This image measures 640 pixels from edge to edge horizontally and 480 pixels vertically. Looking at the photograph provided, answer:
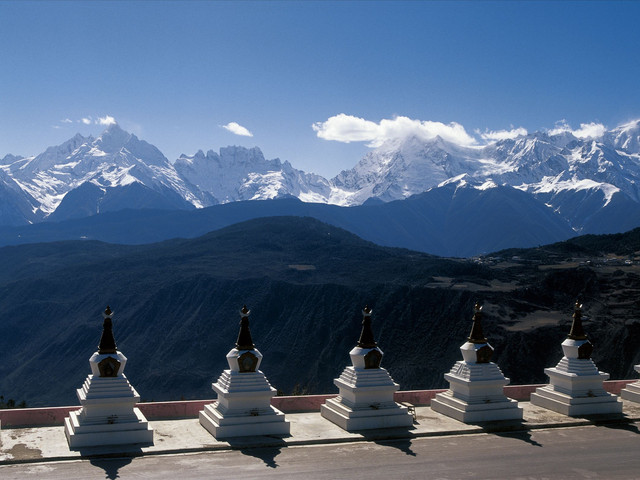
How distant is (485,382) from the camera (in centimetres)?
2039

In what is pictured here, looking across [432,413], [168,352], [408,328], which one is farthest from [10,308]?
[432,413]

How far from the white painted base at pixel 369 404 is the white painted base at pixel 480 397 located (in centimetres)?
176

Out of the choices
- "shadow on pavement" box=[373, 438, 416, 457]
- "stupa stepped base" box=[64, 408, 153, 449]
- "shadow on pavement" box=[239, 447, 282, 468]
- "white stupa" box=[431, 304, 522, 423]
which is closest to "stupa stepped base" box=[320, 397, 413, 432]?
"shadow on pavement" box=[373, 438, 416, 457]

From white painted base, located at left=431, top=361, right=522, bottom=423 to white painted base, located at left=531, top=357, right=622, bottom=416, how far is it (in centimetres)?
190

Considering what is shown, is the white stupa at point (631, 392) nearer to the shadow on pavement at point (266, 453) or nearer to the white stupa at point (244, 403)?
the white stupa at point (244, 403)

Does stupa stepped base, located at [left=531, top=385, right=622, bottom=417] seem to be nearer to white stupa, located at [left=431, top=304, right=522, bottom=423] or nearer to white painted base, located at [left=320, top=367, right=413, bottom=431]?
white stupa, located at [left=431, top=304, right=522, bottom=423]

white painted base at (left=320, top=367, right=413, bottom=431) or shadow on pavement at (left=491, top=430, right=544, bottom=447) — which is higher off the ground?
white painted base at (left=320, top=367, right=413, bottom=431)

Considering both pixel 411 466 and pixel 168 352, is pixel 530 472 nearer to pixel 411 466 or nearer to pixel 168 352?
pixel 411 466

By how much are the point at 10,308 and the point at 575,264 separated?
7489 centimetres

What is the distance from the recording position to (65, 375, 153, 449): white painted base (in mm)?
16842

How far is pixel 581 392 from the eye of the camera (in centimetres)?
2169

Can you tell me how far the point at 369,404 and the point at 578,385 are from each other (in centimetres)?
686

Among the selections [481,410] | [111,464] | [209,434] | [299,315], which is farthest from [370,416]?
[299,315]

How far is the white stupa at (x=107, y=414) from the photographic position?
1686 centimetres
